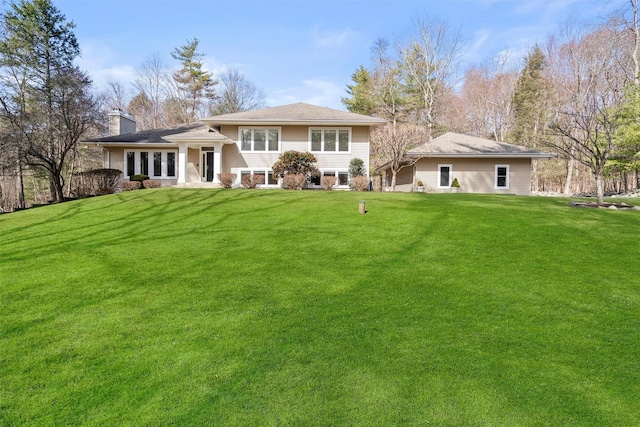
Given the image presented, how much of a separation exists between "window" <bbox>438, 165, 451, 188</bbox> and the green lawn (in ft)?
45.3

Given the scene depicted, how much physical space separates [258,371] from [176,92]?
41.6m

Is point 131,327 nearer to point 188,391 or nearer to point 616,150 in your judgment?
point 188,391

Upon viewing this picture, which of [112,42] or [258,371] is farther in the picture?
[112,42]

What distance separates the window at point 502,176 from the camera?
21.9 meters

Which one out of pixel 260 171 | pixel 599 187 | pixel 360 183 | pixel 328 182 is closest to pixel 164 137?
pixel 260 171

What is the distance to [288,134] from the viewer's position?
2103cm

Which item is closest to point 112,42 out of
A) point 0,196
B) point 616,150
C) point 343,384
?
point 0,196

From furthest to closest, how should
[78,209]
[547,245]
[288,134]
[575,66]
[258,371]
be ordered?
[575,66] → [288,134] → [78,209] → [547,245] → [258,371]

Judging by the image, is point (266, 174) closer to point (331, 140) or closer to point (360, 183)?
point (331, 140)

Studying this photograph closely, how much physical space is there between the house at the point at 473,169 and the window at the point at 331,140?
3609mm

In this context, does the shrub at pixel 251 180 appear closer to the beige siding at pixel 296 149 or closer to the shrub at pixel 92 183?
the beige siding at pixel 296 149

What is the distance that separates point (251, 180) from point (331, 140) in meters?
5.03

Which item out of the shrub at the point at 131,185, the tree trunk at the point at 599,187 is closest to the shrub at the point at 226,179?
the shrub at the point at 131,185

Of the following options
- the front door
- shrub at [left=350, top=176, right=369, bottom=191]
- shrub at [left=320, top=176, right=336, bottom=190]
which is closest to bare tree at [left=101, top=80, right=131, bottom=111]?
the front door
